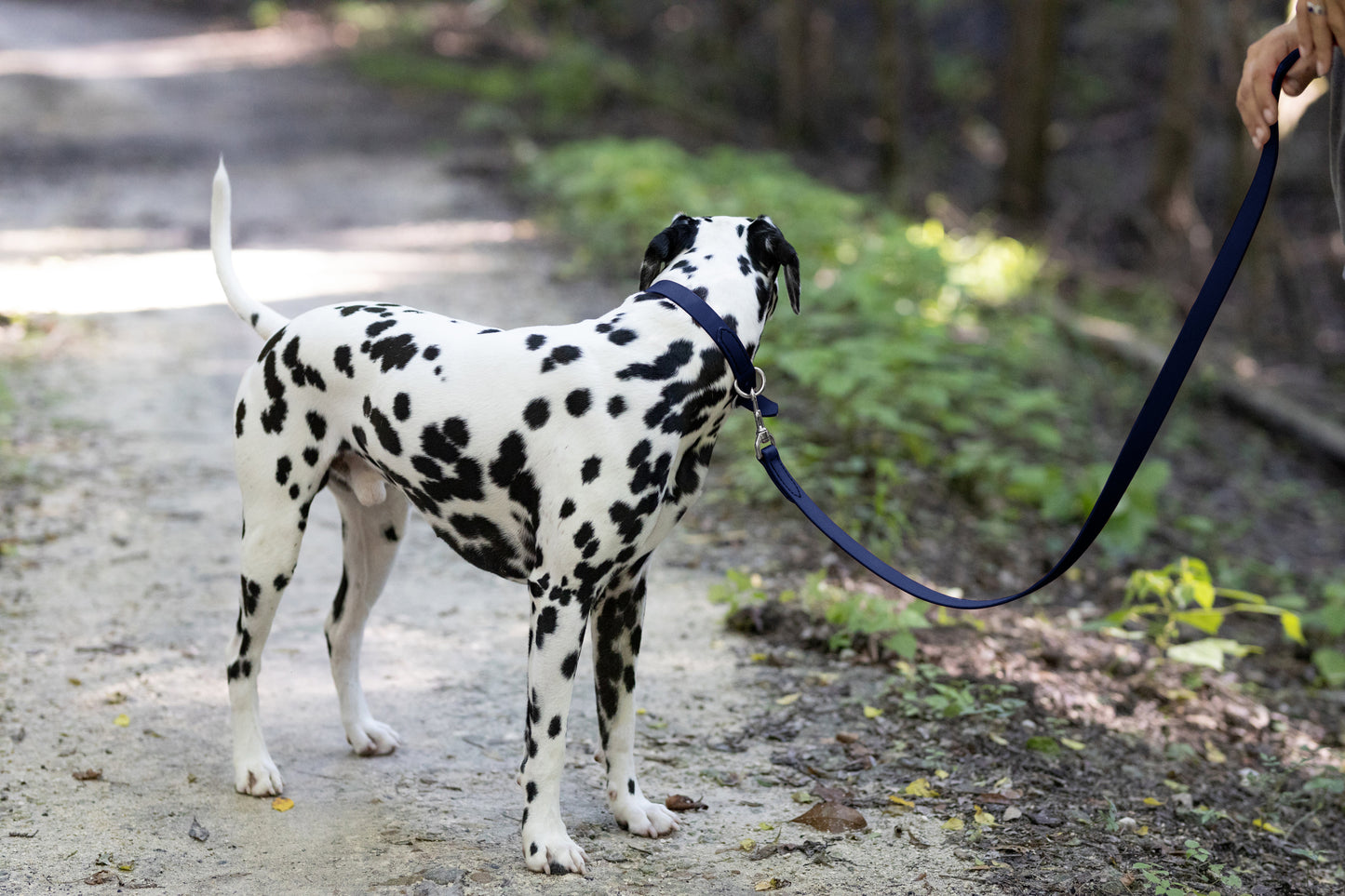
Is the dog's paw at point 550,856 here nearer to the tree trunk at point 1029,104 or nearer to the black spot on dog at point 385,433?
the black spot on dog at point 385,433

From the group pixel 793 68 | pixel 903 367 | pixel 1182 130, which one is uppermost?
pixel 793 68

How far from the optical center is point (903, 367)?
7887 mm

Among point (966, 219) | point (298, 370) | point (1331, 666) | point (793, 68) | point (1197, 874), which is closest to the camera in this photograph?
point (298, 370)

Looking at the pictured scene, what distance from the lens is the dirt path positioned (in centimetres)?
345

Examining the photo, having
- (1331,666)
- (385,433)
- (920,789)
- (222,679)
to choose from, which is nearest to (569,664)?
(385,433)

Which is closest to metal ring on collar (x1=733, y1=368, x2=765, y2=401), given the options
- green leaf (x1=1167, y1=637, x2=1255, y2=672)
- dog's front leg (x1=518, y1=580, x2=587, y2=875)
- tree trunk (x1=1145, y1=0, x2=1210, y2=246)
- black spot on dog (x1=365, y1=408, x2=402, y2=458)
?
dog's front leg (x1=518, y1=580, x2=587, y2=875)

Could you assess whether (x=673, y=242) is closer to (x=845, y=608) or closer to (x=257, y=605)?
(x=257, y=605)

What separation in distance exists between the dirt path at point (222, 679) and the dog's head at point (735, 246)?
178cm

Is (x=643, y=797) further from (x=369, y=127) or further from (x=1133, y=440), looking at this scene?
(x=369, y=127)

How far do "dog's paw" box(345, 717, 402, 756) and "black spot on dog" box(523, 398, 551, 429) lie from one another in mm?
1560

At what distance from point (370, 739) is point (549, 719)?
1147 millimetres

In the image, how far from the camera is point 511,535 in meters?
3.40

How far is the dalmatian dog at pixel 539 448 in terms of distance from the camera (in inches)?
125

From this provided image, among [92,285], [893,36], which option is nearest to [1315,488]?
[893,36]
